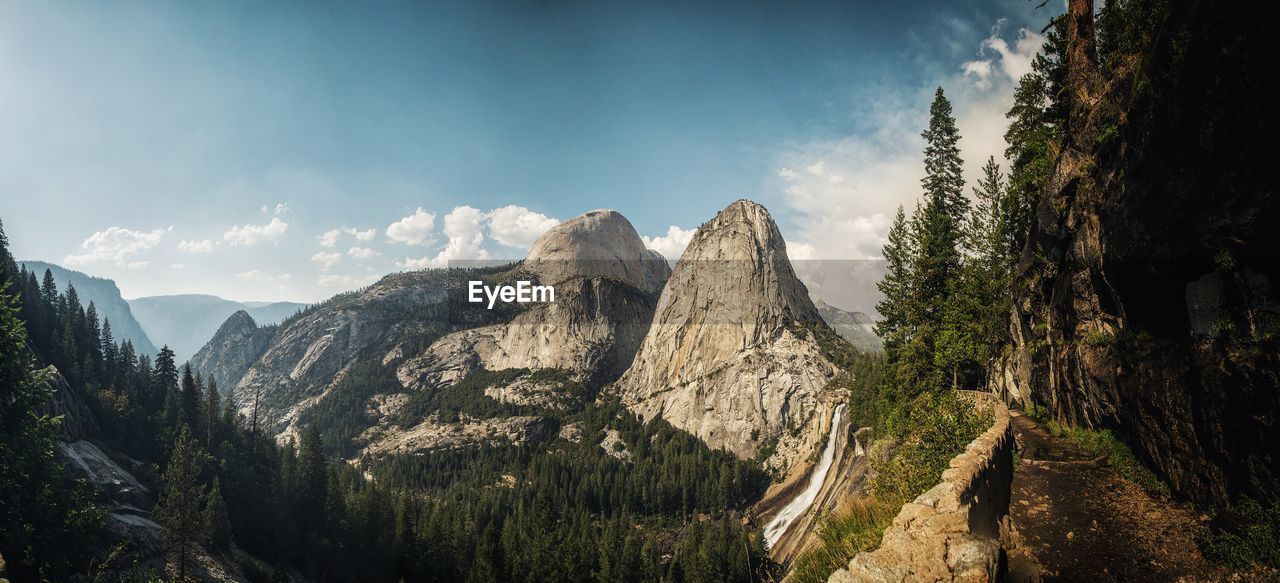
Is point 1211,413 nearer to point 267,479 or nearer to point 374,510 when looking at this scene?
point 374,510

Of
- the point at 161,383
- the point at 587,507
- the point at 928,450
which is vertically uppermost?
the point at 928,450

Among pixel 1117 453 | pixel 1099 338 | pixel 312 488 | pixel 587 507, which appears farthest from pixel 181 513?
pixel 587 507

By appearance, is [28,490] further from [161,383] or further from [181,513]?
[161,383]

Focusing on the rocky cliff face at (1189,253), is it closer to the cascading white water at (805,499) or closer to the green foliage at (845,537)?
the green foliage at (845,537)

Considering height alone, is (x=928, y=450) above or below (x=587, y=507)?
above

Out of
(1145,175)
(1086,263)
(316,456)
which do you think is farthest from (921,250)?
(316,456)

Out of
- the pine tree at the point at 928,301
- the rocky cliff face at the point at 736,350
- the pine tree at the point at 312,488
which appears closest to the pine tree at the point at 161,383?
the pine tree at the point at 312,488
